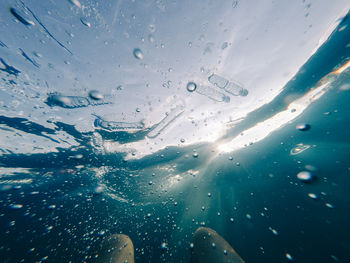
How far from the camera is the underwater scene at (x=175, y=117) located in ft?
13.7

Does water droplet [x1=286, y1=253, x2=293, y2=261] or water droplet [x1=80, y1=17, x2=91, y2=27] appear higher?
water droplet [x1=80, y1=17, x2=91, y2=27]

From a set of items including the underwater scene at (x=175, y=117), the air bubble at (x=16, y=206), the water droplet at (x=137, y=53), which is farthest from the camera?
the air bubble at (x=16, y=206)

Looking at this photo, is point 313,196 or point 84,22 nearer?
point 84,22

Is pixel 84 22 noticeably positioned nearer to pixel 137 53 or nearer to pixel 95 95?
pixel 137 53

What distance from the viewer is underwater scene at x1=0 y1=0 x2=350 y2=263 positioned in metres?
4.17

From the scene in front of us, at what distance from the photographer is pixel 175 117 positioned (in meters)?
8.59

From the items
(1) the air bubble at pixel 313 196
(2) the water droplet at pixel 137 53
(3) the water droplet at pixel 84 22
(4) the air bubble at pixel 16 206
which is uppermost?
(3) the water droplet at pixel 84 22

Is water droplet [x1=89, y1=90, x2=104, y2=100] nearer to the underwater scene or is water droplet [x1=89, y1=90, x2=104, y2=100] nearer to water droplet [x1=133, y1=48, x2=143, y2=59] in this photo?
the underwater scene

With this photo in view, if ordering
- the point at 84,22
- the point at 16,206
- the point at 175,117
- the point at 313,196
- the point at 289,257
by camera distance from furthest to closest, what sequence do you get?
the point at 16,206
the point at 313,196
the point at 289,257
the point at 175,117
the point at 84,22

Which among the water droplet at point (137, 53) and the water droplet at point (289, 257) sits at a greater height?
the water droplet at point (137, 53)

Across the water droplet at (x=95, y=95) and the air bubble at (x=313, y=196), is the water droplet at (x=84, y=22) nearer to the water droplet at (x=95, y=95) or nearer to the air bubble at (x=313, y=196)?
the water droplet at (x=95, y=95)

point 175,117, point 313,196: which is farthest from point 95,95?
point 313,196

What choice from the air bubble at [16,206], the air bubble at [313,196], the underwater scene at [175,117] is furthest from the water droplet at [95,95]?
the air bubble at [313,196]

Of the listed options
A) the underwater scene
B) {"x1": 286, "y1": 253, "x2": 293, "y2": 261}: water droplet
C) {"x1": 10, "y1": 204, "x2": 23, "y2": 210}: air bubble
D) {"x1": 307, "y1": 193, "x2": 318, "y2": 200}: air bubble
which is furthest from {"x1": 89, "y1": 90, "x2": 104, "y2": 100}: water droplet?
{"x1": 307, "y1": 193, "x2": 318, "y2": 200}: air bubble
